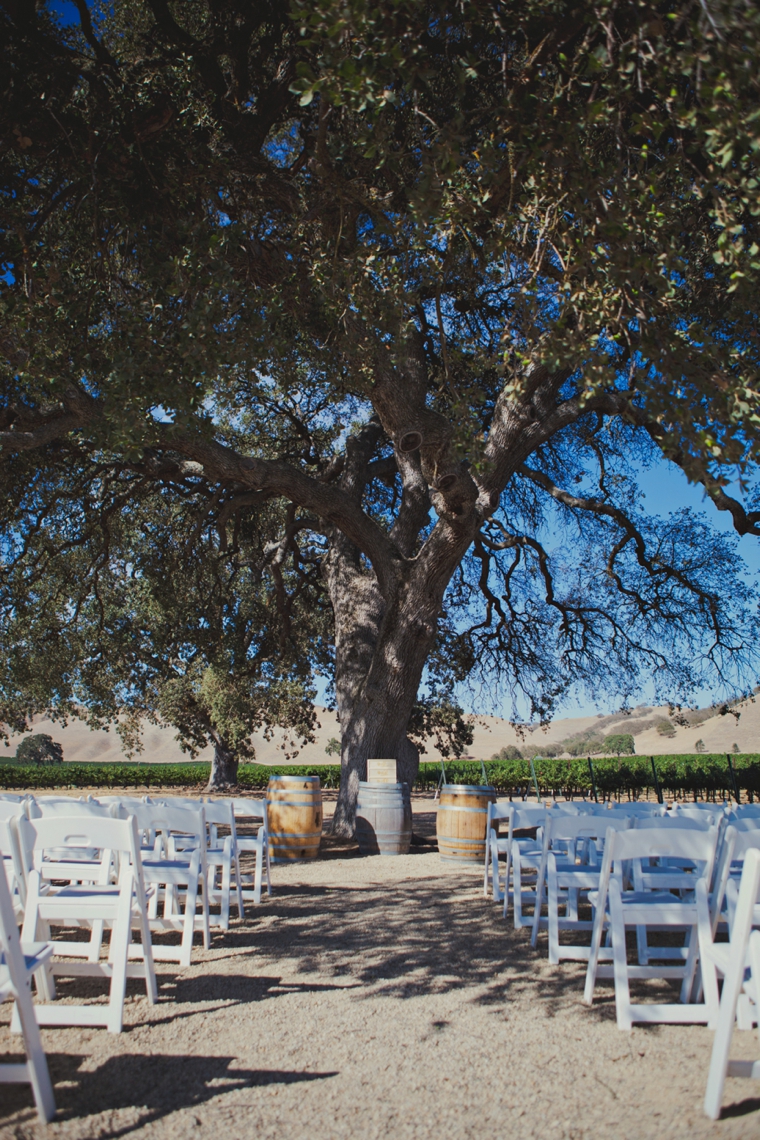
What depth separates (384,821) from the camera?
998 centimetres

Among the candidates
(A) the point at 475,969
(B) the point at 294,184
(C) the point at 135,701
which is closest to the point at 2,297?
(B) the point at 294,184

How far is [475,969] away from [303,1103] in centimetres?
209

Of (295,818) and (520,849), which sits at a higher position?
(520,849)

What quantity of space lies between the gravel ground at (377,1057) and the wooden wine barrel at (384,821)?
460cm

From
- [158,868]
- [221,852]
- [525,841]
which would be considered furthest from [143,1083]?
[525,841]

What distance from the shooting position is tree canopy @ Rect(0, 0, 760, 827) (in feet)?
16.2

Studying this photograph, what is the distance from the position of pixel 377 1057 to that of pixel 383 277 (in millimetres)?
5699

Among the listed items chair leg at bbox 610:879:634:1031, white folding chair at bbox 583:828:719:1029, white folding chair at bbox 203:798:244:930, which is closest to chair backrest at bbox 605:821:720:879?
white folding chair at bbox 583:828:719:1029

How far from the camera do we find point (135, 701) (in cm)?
2717

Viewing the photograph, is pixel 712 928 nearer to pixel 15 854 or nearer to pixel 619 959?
pixel 619 959

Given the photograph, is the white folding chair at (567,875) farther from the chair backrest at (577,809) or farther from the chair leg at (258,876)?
the chair leg at (258,876)

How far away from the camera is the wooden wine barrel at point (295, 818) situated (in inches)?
372

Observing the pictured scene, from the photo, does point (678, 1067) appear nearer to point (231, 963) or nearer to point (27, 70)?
point (231, 963)

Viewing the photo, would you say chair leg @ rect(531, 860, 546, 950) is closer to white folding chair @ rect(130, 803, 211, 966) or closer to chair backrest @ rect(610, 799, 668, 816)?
chair backrest @ rect(610, 799, 668, 816)
